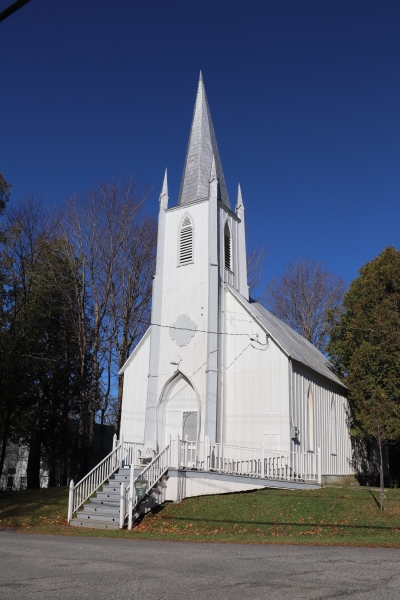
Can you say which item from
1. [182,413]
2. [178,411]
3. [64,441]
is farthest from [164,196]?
[64,441]

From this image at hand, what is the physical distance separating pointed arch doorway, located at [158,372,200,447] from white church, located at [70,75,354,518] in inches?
1.6

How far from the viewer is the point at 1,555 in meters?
8.83

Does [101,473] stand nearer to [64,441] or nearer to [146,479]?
[146,479]

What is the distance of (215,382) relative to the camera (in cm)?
1961

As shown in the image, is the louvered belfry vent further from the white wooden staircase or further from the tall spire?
the white wooden staircase

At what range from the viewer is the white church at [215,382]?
17500mm

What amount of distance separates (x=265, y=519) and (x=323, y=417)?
29.7ft

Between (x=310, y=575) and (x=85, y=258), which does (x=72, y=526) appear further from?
(x=85, y=258)

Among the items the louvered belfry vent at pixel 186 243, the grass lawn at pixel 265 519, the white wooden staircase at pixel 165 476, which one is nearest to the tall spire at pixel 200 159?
the louvered belfry vent at pixel 186 243

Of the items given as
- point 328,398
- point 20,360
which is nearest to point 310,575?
point 328,398

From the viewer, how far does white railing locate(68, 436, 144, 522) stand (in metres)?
15.3

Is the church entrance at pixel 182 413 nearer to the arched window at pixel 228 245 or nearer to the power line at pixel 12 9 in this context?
the arched window at pixel 228 245

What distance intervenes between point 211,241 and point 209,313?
3.13 meters

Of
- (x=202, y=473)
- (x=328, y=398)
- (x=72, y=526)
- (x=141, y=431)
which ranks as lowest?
(x=72, y=526)
